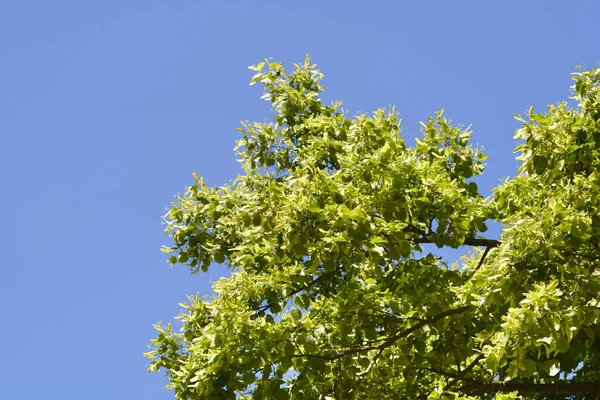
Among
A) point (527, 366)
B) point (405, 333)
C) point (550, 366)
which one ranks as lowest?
point (527, 366)

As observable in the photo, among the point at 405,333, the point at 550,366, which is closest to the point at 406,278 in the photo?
the point at 405,333

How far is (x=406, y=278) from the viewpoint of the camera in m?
9.84

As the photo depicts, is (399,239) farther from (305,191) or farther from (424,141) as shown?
(424,141)

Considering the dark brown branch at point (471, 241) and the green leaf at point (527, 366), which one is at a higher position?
the dark brown branch at point (471, 241)

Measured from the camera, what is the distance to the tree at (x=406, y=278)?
27.0 feet

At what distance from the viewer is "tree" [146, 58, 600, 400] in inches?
324

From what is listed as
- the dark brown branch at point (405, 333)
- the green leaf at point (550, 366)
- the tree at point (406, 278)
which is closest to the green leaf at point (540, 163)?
the tree at point (406, 278)

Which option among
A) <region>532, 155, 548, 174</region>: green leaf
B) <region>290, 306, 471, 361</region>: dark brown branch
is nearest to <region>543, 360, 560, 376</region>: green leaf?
<region>290, 306, 471, 361</region>: dark brown branch

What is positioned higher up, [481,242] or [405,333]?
[481,242]

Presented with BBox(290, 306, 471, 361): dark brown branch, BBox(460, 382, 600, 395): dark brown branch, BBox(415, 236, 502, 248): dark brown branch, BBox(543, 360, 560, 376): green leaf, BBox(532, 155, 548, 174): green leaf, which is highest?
BBox(415, 236, 502, 248): dark brown branch

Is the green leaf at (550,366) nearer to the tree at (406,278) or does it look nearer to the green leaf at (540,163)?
the tree at (406,278)

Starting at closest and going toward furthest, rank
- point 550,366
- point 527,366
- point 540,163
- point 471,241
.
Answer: point 527,366, point 550,366, point 540,163, point 471,241

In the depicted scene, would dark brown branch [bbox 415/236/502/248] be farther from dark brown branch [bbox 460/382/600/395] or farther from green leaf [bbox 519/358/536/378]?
green leaf [bbox 519/358/536/378]

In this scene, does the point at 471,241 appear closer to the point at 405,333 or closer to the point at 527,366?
the point at 405,333
